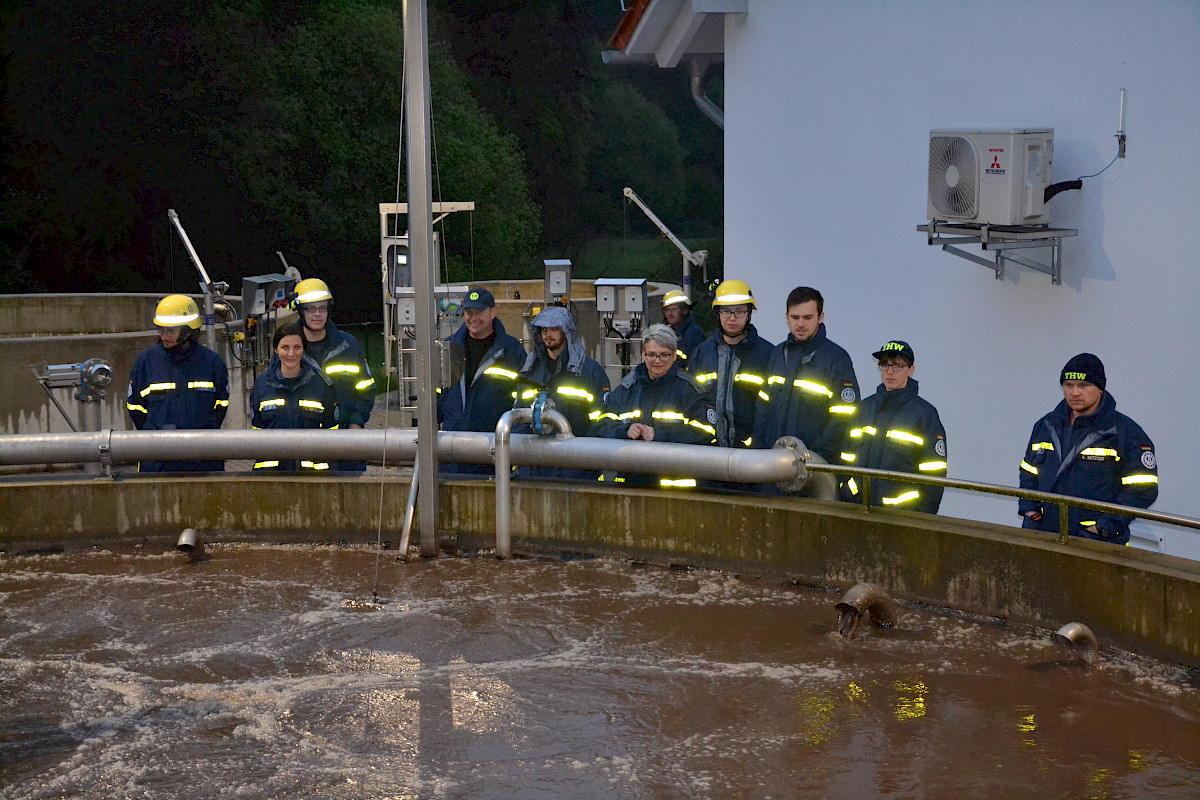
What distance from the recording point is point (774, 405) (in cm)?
782

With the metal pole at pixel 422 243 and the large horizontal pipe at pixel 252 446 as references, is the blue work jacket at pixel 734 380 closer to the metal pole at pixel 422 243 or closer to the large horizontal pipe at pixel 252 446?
the large horizontal pipe at pixel 252 446

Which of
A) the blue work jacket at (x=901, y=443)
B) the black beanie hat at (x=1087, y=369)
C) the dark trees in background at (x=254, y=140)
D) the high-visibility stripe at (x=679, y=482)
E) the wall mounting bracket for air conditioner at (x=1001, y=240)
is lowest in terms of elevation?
the high-visibility stripe at (x=679, y=482)

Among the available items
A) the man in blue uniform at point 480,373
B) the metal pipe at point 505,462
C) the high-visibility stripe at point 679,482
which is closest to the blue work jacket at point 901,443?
the high-visibility stripe at point 679,482

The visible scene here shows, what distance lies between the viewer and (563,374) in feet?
27.3

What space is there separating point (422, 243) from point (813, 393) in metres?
2.33

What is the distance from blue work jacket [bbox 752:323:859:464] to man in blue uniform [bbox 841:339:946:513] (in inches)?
8.5

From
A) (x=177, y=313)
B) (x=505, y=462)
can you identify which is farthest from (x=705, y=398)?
(x=177, y=313)

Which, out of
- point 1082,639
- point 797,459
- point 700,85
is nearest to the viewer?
point 1082,639

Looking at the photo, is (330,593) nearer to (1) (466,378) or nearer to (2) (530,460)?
(2) (530,460)

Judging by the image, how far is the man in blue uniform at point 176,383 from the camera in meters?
8.67

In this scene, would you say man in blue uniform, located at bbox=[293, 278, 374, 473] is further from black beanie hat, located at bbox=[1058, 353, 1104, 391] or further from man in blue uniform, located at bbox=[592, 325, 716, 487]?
black beanie hat, located at bbox=[1058, 353, 1104, 391]

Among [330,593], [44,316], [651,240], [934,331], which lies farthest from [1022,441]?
[651,240]

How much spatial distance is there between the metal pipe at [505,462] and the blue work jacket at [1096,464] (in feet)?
8.51

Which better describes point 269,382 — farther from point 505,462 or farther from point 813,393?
point 813,393
